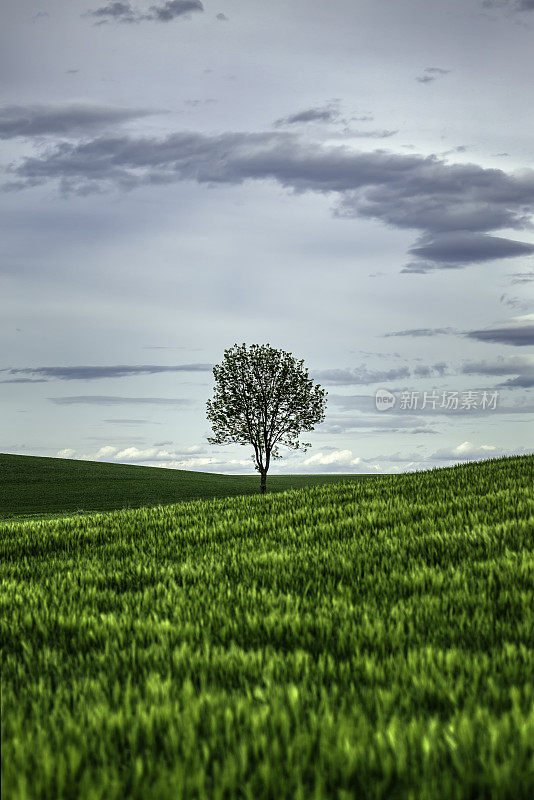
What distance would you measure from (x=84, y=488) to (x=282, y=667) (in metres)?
59.4

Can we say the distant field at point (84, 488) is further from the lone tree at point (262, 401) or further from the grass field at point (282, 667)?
the grass field at point (282, 667)

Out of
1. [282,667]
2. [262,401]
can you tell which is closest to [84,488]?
[262,401]

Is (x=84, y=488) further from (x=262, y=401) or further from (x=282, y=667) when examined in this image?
(x=282, y=667)

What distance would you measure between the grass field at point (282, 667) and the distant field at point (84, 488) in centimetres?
3750

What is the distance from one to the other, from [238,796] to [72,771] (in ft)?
3.20

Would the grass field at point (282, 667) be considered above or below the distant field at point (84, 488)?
above

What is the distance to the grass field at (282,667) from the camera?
131 inches

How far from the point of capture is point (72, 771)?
343 centimetres

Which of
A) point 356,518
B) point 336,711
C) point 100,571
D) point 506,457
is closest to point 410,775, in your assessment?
point 336,711

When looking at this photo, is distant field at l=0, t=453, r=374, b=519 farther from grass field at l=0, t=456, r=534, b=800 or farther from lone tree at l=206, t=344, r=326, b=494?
grass field at l=0, t=456, r=534, b=800

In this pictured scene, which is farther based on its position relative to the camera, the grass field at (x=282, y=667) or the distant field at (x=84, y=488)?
the distant field at (x=84, y=488)

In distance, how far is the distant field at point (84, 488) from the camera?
50.5 meters

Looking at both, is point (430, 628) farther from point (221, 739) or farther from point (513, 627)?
point (221, 739)

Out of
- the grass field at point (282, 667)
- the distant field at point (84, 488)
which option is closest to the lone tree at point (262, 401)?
the distant field at point (84, 488)
